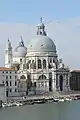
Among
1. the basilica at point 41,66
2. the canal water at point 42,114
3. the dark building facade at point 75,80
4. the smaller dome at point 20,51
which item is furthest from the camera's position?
the dark building facade at point 75,80

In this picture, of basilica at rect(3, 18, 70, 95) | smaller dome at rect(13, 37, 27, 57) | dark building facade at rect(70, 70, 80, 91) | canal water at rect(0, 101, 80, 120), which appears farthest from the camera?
dark building facade at rect(70, 70, 80, 91)

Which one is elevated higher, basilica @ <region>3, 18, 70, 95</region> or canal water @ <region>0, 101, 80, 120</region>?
basilica @ <region>3, 18, 70, 95</region>

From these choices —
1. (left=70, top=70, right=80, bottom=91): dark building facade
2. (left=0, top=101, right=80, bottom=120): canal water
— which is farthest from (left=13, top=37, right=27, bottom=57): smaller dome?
(left=0, top=101, right=80, bottom=120): canal water

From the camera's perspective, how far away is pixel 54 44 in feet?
241

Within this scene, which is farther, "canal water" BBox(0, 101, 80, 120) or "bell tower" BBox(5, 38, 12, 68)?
"bell tower" BBox(5, 38, 12, 68)

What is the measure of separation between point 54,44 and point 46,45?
1.93 metres

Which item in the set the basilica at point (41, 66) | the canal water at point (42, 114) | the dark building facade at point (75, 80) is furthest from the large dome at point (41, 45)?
the canal water at point (42, 114)

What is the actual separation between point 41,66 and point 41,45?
10.8 feet

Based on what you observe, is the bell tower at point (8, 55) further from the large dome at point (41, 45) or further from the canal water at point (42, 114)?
the canal water at point (42, 114)

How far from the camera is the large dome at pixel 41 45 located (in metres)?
71.9

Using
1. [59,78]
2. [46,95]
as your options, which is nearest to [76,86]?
Answer: [59,78]

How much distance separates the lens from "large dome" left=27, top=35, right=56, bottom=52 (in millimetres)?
71875

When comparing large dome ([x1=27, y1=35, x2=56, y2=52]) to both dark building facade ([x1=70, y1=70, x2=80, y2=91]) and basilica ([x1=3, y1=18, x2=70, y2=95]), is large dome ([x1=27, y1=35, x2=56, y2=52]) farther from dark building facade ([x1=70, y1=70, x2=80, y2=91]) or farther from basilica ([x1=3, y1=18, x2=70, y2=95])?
dark building facade ([x1=70, y1=70, x2=80, y2=91])

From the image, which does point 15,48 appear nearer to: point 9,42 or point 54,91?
point 9,42
